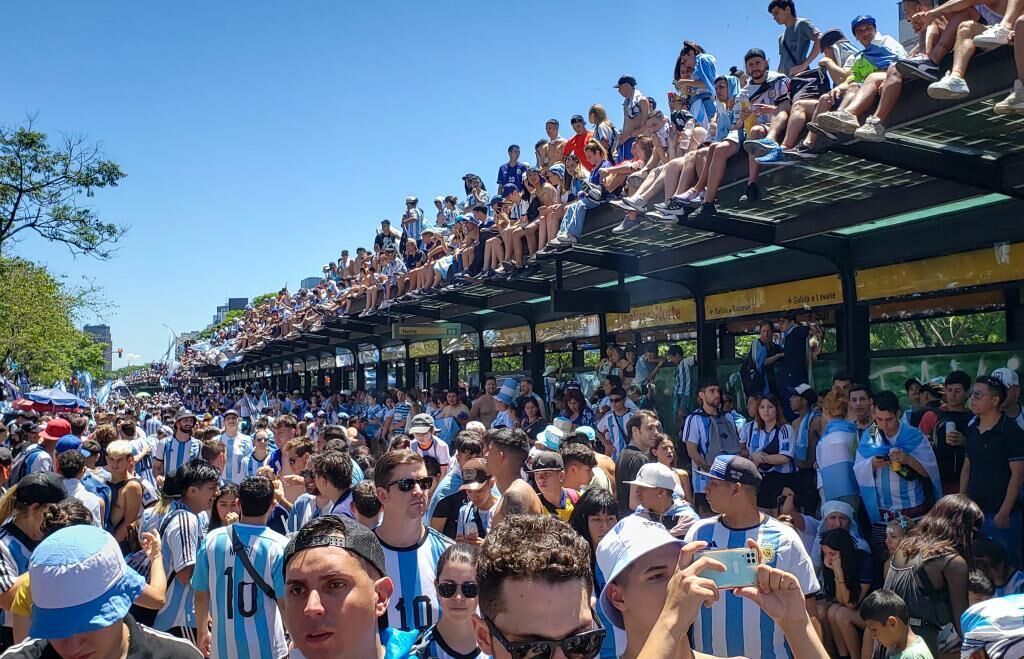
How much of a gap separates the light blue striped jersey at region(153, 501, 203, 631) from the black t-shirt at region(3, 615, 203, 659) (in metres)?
1.86

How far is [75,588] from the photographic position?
9.35 feet

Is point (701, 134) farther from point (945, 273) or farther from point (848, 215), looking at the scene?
point (945, 273)

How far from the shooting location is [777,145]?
7.27m

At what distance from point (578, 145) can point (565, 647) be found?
450 inches

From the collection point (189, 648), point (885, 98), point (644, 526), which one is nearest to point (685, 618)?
point (644, 526)

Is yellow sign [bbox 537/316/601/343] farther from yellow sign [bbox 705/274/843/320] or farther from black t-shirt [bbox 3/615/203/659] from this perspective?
black t-shirt [bbox 3/615/203/659]

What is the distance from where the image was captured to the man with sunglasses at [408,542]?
4.02m

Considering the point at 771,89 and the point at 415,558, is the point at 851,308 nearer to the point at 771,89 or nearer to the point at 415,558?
the point at 771,89

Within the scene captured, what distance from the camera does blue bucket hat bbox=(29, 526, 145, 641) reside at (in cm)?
282

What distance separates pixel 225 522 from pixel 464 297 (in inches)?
465

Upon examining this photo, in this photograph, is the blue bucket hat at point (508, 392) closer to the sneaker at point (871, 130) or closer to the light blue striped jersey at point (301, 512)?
the light blue striped jersey at point (301, 512)

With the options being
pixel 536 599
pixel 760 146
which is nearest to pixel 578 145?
pixel 760 146

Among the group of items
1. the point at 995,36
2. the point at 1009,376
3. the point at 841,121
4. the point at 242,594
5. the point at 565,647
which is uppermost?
the point at 995,36

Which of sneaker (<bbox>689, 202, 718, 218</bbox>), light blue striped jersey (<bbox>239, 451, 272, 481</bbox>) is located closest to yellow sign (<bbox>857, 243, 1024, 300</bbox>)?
sneaker (<bbox>689, 202, 718, 218</bbox>)
